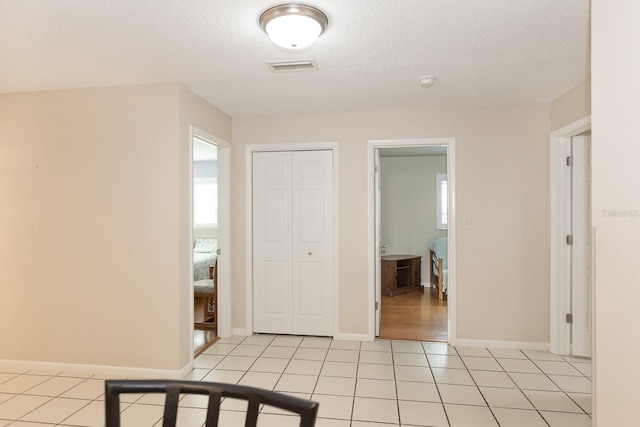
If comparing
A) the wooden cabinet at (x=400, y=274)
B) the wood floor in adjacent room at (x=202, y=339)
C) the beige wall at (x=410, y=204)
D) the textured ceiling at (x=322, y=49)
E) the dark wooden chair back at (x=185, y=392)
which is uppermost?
the textured ceiling at (x=322, y=49)

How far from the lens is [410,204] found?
21.0ft

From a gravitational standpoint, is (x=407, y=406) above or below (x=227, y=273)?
below

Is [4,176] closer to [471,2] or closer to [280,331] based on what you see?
[280,331]

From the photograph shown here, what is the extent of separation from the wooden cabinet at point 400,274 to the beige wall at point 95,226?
3477mm

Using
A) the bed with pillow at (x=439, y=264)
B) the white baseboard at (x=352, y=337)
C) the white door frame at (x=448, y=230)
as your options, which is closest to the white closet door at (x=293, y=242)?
the white baseboard at (x=352, y=337)

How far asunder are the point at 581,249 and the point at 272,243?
287 centimetres

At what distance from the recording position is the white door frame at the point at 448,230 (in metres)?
3.52

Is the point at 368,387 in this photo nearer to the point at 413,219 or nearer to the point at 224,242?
the point at 224,242

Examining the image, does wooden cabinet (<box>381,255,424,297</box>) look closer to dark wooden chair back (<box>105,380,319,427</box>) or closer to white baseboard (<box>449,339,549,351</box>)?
white baseboard (<box>449,339,549,351</box>)

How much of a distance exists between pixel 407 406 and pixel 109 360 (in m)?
2.31

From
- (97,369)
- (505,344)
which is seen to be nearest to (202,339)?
(97,369)

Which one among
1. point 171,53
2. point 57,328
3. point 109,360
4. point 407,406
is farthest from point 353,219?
point 57,328

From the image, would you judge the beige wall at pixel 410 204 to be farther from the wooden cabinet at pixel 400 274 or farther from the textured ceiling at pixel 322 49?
the textured ceiling at pixel 322 49

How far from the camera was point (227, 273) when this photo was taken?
3.78 meters
